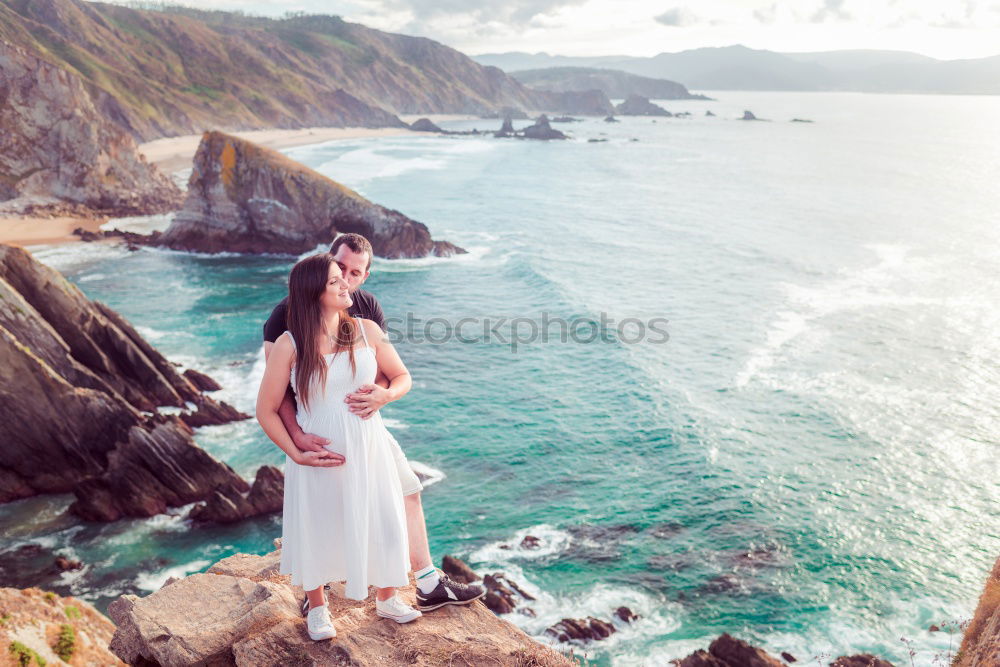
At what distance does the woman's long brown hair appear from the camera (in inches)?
182

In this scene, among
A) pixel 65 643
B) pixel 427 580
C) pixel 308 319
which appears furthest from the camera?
pixel 65 643

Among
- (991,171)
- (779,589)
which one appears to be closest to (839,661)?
(779,589)

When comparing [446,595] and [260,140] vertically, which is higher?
[260,140]

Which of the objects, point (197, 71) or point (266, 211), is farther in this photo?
point (197, 71)

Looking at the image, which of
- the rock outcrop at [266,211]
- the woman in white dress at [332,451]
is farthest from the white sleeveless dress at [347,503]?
the rock outcrop at [266,211]

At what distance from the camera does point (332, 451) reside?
4891mm

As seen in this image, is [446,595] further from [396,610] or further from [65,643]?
[65,643]

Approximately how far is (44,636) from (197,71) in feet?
436

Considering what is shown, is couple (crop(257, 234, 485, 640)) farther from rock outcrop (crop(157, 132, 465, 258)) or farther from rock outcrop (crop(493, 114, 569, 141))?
rock outcrop (crop(493, 114, 569, 141))

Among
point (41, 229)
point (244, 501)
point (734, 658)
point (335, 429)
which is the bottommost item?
point (734, 658)

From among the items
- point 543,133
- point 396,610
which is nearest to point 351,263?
point 396,610

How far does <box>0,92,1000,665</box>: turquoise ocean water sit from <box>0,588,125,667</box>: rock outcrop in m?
8.29

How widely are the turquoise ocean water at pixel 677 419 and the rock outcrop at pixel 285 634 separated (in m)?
9.55

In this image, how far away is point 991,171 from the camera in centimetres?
8981
